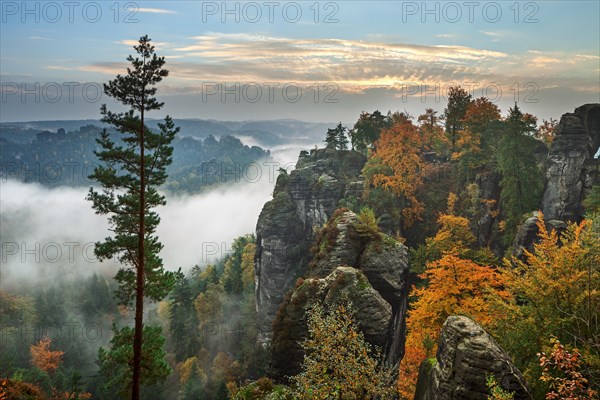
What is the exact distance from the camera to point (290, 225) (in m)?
67.8

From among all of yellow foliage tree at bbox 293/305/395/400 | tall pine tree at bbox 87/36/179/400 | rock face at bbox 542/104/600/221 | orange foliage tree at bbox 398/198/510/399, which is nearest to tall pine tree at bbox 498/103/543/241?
rock face at bbox 542/104/600/221

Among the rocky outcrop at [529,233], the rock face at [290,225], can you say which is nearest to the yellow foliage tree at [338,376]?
the rocky outcrop at [529,233]

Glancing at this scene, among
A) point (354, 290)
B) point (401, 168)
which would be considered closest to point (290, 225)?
point (401, 168)

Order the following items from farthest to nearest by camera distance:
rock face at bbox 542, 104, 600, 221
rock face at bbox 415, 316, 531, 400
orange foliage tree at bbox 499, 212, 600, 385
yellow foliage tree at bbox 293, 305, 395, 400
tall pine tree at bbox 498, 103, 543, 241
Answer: tall pine tree at bbox 498, 103, 543, 241 → rock face at bbox 542, 104, 600, 221 → orange foliage tree at bbox 499, 212, 600, 385 → yellow foliage tree at bbox 293, 305, 395, 400 → rock face at bbox 415, 316, 531, 400

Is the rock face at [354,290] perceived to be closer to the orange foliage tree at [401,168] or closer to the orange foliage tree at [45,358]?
the orange foliage tree at [401,168]

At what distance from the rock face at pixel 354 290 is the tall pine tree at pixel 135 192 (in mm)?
7859

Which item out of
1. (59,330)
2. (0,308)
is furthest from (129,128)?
(0,308)

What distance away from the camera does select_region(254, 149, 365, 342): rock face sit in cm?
6556

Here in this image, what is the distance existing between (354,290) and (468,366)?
985 centimetres

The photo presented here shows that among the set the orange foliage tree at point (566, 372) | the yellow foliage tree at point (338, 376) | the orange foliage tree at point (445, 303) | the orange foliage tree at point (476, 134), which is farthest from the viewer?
the orange foliage tree at point (476, 134)

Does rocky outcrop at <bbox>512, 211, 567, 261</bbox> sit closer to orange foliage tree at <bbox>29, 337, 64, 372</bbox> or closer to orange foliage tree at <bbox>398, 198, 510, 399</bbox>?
orange foliage tree at <bbox>398, 198, 510, 399</bbox>

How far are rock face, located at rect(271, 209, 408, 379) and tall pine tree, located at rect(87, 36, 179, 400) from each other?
7.86 meters

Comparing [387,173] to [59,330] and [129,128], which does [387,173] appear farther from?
[59,330]

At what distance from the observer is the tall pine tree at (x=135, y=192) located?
58.7ft
